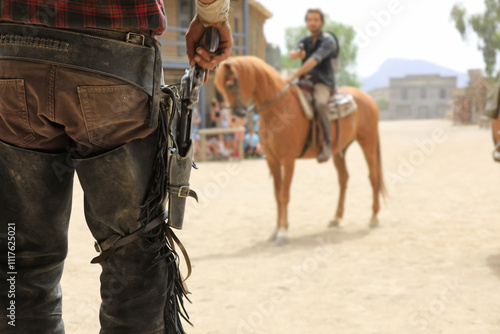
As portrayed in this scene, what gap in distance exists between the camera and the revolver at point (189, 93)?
158cm

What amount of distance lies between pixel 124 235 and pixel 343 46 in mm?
54931

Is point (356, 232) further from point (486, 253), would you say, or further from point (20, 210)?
point (20, 210)

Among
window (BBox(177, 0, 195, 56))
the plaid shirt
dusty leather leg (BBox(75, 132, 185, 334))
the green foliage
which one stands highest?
window (BBox(177, 0, 195, 56))

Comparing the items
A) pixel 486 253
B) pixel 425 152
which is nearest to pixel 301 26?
pixel 425 152

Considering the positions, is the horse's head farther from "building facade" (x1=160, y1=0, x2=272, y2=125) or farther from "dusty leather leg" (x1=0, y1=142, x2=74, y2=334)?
"building facade" (x1=160, y1=0, x2=272, y2=125)

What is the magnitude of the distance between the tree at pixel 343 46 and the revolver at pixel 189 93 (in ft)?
169

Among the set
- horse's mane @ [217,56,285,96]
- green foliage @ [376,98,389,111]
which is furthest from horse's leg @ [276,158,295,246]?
green foliage @ [376,98,389,111]

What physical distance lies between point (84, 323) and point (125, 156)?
79.9 inches

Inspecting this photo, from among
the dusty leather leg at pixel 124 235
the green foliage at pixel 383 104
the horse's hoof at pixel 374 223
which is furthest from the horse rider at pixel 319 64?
the green foliage at pixel 383 104

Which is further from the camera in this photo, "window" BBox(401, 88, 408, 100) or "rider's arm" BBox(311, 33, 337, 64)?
"window" BBox(401, 88, 408, 100)

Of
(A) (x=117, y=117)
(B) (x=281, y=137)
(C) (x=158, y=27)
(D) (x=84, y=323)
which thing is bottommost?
(D) (x=84, y=323)

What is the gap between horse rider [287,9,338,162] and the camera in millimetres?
5832

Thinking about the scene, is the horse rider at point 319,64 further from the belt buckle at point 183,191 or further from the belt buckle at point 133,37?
the belt buckle at point 133,37

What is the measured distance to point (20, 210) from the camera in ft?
4.85
